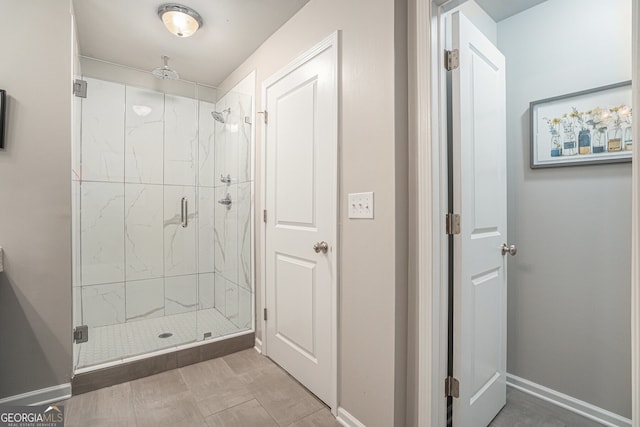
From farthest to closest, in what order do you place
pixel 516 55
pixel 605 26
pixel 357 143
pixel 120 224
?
pixel 120 224, pixel 516 55, pixel 605 26, pixel 357 143

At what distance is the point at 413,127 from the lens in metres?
1.40

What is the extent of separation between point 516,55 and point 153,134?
308 cm

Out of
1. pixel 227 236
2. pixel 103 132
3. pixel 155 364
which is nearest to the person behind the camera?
pixel 155 364

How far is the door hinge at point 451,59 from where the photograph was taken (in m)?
1.40

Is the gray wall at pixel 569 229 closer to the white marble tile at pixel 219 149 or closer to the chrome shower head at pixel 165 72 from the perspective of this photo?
the white marble tile at pixel 219 149

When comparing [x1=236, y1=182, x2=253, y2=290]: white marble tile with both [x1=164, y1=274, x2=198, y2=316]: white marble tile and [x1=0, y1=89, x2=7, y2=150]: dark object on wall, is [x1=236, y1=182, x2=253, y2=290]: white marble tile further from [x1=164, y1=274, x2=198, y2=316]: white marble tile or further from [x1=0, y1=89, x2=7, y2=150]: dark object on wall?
[x1=0, y1=89, x2=7, y2=150]: dark object on wall

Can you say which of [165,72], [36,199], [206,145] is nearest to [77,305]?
[36,199]

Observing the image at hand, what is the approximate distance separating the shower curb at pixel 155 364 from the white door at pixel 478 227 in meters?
1.66

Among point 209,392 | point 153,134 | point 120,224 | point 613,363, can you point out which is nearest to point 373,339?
point 209,392

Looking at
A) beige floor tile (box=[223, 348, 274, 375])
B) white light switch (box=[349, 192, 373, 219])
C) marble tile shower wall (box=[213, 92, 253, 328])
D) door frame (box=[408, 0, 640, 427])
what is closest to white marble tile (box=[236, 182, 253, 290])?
marble tile shower wall (box=[213, 92, 253, 328])

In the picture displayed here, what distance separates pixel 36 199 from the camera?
1.75 metres

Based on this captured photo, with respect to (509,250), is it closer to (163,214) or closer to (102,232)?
(163,214)

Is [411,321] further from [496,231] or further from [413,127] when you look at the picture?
[413,127]

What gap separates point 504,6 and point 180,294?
3548 millimetres
